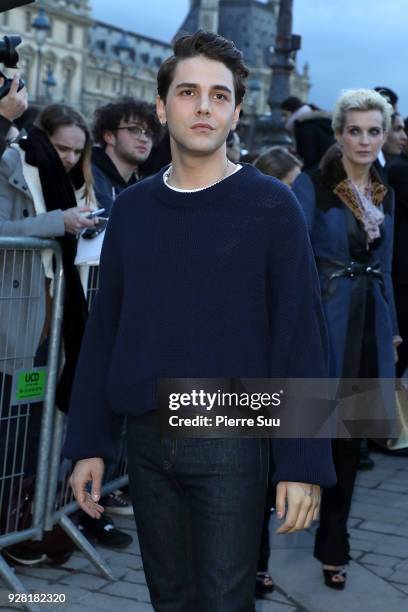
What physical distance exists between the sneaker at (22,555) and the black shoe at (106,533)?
0.40 m

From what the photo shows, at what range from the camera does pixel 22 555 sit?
4570 millimetres

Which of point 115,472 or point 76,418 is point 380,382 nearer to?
point 115,472

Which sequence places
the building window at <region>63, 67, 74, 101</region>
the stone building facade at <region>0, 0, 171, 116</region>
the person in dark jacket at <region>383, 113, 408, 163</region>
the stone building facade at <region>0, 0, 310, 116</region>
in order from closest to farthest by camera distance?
1. the person in dark jacket at <region>383, 113, 408, 163</region>
2. the stone building facade at <region>0, 0, 171, 116</region>
3. the stone building facade at <region>0, 0, 310, 116</region>
4. the building window at <region>63, 67, 74, 101</region>

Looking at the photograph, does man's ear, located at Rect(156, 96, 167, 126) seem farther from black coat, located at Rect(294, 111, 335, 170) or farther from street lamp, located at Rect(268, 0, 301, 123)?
street lamp, located at Rect(268, 0, 301, 123)

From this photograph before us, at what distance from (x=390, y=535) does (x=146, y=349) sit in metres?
3.16

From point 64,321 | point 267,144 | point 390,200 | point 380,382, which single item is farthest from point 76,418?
point 267,144

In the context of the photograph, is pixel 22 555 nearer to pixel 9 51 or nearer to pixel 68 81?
pixel 9 51

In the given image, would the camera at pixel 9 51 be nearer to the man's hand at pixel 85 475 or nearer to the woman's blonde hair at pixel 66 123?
the woman's blonde hair at pixel 66 123

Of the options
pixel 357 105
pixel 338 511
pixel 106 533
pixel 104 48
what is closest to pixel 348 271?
pixel 357 105

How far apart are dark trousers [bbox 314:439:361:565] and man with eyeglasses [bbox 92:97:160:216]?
196cm

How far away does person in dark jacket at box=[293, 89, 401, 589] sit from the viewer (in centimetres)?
446

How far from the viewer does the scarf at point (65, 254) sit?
4457mm

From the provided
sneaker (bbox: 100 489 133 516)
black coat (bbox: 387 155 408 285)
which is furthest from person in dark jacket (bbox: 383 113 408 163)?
sneaker (bbox: 100 489 133 516)

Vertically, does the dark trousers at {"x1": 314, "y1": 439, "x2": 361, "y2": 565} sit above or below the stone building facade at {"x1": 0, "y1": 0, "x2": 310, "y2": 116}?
below
